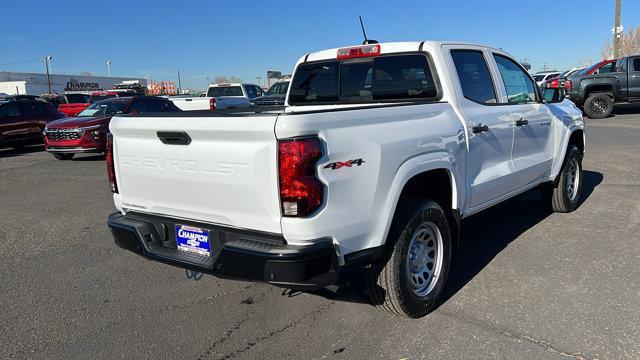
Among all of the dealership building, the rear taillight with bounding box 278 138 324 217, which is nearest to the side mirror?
the rear taillight with bounding box 278 138 324 217

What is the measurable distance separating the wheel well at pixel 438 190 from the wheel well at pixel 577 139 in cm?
293

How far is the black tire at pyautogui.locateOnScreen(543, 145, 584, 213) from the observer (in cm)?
587

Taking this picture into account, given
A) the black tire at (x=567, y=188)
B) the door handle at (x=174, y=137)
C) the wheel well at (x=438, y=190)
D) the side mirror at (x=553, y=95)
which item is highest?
the side mirror at (x=553, y=95)

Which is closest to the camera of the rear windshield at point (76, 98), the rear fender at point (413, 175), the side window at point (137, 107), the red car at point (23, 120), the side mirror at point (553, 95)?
the rear fender at point (413, 175)

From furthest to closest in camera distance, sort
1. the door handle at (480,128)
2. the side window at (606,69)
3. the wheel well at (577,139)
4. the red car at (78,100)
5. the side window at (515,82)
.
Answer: the red car at (78,100) < the side window at (606,69) < the wheel well at (577,139) < the side window at (515,82) < the door handle at (480,128)

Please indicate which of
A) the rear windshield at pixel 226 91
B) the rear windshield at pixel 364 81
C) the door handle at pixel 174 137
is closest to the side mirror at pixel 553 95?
the rear windshield at pixel 364 81

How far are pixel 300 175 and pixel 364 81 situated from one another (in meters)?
2.09

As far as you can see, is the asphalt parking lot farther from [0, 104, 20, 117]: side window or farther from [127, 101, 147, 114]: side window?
[0, 104, 20, 117]: side window

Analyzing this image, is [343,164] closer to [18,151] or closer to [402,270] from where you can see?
[402,270]

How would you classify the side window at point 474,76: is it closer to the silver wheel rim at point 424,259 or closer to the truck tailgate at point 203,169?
the silver wheel rim at point 424,259

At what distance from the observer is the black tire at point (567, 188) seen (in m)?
5.87

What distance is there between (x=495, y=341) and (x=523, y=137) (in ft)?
7.51

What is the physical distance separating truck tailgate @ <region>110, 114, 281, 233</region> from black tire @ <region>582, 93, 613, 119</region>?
1734 centimetres

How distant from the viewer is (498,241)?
517 centimetres
